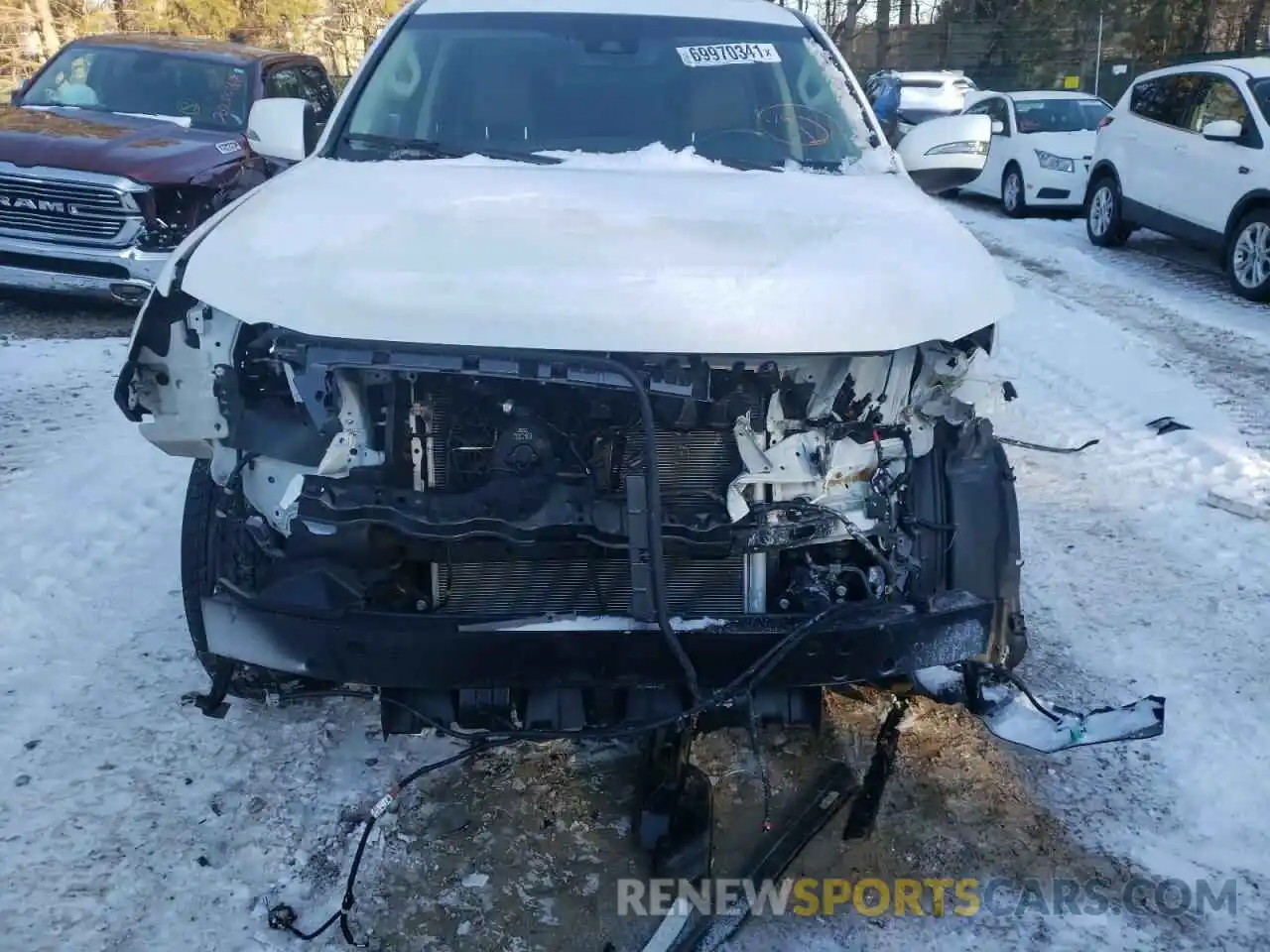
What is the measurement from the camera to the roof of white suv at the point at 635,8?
394 cm

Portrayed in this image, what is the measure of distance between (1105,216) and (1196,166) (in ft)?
4.91

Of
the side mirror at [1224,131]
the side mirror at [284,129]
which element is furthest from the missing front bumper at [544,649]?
the side mirror at [1224,131]

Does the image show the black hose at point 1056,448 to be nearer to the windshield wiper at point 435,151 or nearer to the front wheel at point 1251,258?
the windshield wiper at point 435,151

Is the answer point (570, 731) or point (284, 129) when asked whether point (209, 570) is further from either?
point (284, 129)

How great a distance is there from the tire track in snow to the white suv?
2.80 ft

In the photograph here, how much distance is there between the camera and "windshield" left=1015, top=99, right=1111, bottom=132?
1262 cm

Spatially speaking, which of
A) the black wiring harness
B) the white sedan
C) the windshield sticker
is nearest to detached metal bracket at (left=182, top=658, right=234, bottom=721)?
the black wiring harness

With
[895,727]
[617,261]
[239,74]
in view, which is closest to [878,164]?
[617,261]

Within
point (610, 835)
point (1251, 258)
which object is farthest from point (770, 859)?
point (1251, 258)

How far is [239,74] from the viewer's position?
27.4ft

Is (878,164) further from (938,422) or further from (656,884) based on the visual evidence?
(656,884)

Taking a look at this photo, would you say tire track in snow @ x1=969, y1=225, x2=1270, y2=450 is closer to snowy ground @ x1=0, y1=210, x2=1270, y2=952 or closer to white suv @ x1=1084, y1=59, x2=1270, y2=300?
white suv @ x1=1084, y1=59, x2=1270, y2=300

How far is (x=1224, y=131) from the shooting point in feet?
27.5

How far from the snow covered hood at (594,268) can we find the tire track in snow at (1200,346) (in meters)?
3.65
